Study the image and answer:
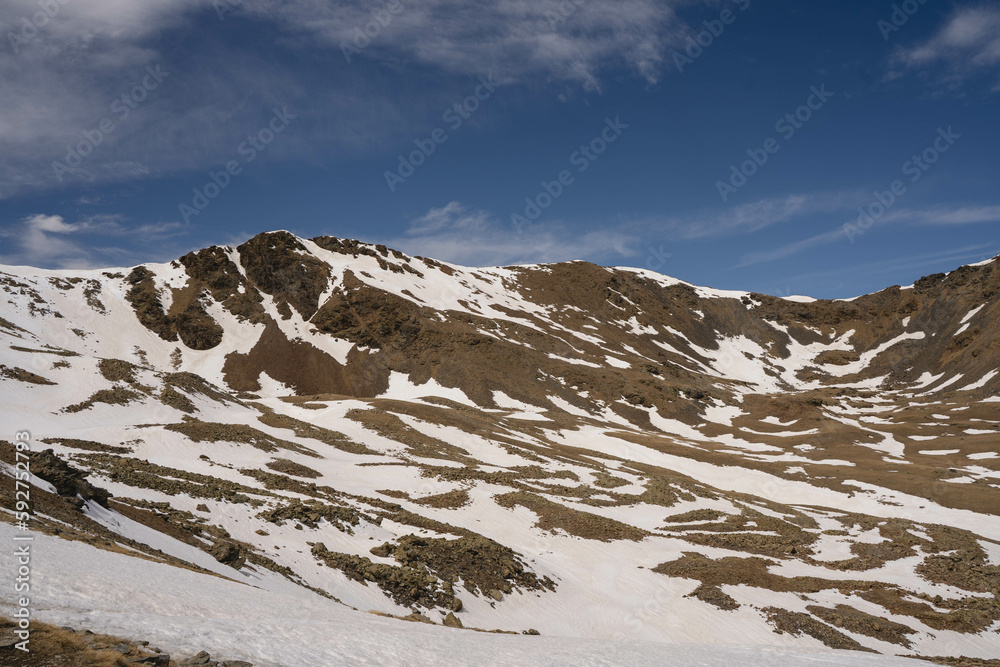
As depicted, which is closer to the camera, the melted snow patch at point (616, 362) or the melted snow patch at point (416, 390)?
the melted snow patch at point (416, 390)

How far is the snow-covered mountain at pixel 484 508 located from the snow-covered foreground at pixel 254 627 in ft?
0.30

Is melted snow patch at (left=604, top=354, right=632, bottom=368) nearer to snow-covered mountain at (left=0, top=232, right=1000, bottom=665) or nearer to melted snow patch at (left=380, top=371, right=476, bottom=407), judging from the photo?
snow-covered mountain at (left=0, top=232, right=1000, bottom=665)

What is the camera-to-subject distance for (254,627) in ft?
38.0

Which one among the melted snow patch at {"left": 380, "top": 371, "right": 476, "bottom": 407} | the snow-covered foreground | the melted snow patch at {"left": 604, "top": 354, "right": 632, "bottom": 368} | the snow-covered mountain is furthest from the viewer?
the melted snow patch at {"left": 604, "top": 354, "right": 632, "bottom": 368}

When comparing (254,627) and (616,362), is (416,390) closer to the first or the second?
(616,362)

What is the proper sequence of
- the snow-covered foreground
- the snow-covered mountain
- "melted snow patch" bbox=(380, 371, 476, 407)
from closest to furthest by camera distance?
the snow-covered foreground
the snow-covered mountain
"melted snow patch" bbox=(380, 371, 476, 407)

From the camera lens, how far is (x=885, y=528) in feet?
137

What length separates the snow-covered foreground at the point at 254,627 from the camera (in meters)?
10.1

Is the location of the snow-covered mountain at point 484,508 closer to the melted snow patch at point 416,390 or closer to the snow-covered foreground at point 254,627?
the snow-covered foreground at point 254,627

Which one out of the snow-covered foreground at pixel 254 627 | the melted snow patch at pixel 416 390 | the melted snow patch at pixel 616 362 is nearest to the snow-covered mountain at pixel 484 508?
the snow-covered foreground at pixel 254 627

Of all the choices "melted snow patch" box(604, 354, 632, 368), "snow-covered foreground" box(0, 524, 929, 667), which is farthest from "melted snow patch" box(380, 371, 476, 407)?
"snow-covered foreground" box(0, 524, 929, 667)

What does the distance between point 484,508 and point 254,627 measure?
27.7m

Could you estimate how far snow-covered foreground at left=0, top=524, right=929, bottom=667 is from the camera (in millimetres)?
10148

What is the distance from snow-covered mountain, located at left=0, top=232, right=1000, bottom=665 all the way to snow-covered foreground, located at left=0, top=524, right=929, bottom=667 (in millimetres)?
92
